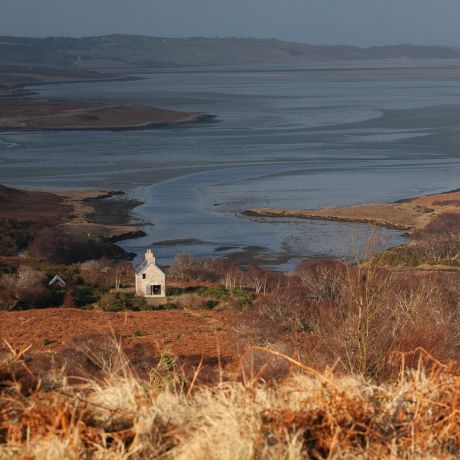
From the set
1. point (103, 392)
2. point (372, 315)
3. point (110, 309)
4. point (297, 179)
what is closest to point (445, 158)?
point (297, 179)

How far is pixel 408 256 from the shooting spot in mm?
30500

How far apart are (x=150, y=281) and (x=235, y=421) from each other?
17613mm

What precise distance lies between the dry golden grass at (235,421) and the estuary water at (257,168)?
10315 millimetres

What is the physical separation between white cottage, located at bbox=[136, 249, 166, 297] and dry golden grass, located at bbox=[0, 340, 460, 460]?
16.9m

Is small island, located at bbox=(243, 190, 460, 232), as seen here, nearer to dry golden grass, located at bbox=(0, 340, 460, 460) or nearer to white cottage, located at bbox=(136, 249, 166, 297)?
white cottage, located at bbox=(136, 249, 166, 297)

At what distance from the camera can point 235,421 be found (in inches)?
148

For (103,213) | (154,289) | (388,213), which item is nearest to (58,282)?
(154,289)

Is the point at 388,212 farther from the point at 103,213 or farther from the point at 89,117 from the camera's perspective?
the point at 89,117

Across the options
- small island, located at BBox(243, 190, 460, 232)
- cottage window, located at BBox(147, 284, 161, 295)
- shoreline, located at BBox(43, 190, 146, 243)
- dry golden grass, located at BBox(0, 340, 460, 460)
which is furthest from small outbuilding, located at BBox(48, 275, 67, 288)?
small island, located at BBox(243, 190, 460, 232)

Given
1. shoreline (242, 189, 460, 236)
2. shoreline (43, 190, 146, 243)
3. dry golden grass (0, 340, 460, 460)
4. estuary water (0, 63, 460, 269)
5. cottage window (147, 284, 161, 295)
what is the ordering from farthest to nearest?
shoreline (242, 189, 460, 236) < shoreline (43, 190, 146, 243) < estuary water (0, 63, 460, 269) < cottage window (147, 284, 161, 295) < dry golden grass (0, 340, 460, 460)

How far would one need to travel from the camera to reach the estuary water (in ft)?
118

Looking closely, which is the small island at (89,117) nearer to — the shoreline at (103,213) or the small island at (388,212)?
the shoreline at (103,213)

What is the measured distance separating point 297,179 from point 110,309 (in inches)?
1236

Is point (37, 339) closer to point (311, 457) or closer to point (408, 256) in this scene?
point (311, 457)
